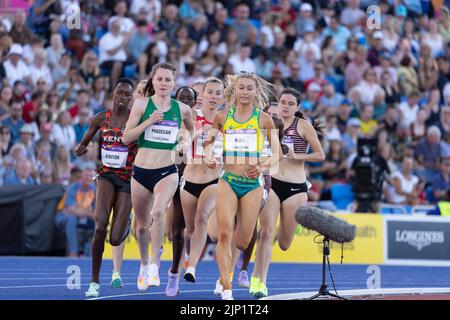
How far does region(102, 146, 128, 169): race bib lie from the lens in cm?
1268

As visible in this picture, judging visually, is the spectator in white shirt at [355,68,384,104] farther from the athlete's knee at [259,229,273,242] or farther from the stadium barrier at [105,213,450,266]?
the athlete's knee at [259,229,273,242]

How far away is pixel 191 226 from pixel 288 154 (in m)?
1.40

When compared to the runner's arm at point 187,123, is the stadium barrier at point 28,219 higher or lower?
lower

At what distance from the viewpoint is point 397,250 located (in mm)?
20906

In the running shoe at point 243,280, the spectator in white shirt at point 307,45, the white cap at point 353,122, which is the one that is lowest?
the running shoe at point 243,280

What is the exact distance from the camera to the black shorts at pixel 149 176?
12.4m

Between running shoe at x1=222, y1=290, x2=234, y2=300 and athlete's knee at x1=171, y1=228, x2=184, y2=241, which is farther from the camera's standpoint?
athlete's knee at x1=171, y1=228, x2=184, y2=241

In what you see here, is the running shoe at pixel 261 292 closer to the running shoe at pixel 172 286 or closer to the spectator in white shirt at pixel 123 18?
the running shoe at pixel 172 286

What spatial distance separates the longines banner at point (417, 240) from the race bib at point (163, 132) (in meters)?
9.07

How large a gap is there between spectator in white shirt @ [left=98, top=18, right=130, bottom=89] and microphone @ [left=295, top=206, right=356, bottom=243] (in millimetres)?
11600

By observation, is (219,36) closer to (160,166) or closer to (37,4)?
(37,4)

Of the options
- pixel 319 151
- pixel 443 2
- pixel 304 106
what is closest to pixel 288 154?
pixel 319 151

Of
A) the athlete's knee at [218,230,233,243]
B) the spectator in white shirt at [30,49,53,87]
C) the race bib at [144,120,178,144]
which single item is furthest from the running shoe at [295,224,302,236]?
the athlete's knee at [218,230,233,243]

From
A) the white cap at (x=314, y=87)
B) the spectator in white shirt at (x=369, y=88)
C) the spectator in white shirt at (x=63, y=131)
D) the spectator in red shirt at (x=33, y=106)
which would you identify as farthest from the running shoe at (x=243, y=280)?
the spectator in white shirt at (x=369, y=88)
